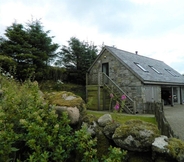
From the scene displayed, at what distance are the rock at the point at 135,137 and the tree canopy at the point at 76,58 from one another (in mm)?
A: 14361

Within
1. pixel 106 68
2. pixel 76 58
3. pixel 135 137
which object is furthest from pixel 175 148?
pixel 76 58

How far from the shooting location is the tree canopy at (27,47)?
11.2 metres

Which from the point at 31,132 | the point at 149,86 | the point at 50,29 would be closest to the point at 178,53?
the point at 149,86

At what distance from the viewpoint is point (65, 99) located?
3301 mm

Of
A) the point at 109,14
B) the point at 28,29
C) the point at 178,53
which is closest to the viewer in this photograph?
the point at 109,14

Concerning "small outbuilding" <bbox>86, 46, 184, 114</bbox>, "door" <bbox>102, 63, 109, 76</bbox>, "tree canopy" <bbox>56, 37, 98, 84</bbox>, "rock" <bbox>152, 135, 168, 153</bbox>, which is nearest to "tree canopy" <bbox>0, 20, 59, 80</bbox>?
"tree canopy" <bbox>56, 37, 98, 84</bbox>

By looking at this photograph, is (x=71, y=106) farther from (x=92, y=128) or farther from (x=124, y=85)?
(x=124, y=85)

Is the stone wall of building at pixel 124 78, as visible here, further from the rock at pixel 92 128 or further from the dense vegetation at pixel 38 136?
the dense vegetation at pixel 38 136

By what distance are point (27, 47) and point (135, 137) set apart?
39.0 feet

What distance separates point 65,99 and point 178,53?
21.0 m

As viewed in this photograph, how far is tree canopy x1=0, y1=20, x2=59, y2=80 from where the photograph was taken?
36.8ft

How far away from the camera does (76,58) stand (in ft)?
57.8

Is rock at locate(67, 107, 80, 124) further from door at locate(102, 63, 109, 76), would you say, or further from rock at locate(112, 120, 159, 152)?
door at locate(102, 63, 109, 76)

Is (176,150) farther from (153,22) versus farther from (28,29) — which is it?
(28,29)
